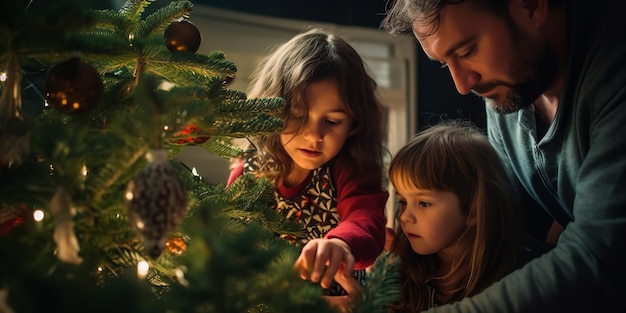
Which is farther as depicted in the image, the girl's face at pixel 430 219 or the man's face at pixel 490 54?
the girl's face at pixel 430 219

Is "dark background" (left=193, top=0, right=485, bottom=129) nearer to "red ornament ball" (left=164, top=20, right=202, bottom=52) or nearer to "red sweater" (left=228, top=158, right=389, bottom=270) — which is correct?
"red sweater" (left=228, top=158, right=389, bottom=270)

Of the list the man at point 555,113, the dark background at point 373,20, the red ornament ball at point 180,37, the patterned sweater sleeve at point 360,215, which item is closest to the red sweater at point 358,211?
the patterned sweater sleeve at point 360,215

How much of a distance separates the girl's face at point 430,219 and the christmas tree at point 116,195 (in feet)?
1.91

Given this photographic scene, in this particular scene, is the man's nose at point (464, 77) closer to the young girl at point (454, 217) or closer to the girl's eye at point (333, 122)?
the young girl at point (454, 217)

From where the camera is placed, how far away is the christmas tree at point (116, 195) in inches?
18.2

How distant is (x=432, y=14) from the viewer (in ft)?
3.92

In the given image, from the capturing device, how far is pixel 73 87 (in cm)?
65

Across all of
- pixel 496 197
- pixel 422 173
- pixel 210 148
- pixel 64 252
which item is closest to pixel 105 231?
pixel 64 252

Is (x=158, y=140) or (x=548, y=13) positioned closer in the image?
(x=158, y=140)

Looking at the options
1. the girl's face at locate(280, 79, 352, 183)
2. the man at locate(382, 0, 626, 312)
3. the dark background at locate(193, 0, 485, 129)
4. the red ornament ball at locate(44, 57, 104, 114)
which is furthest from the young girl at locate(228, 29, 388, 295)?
the dark background at locate(193, 0, 485, 129)

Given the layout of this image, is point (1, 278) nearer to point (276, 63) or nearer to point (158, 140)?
point (158, 140)

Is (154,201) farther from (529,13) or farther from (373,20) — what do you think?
(373,20)

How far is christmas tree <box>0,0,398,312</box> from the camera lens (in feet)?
1.51

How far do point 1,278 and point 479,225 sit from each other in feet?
3.33
